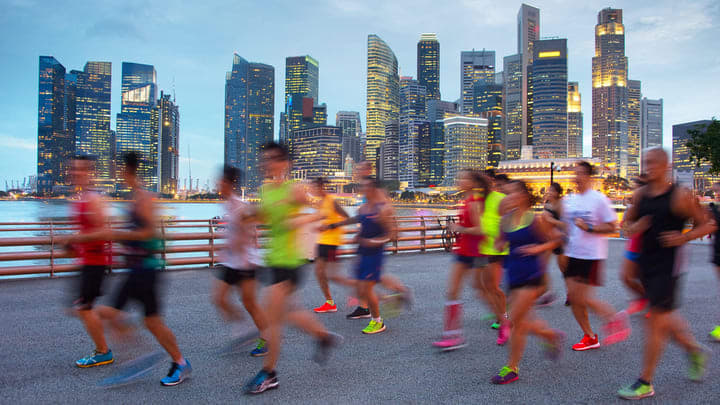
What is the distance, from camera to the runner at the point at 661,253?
3381mm

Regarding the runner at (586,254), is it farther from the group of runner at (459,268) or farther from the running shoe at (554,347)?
the running shoe at (554,347)

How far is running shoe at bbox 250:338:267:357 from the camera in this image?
14.8ft

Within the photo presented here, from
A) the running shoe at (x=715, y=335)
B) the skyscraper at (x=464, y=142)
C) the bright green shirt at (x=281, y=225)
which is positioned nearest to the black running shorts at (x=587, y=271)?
the running shoe at (x=715, y=335)

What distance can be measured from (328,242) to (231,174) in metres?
2.06

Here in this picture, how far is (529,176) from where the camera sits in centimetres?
13812

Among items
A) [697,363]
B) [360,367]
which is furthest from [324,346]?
[697,363]

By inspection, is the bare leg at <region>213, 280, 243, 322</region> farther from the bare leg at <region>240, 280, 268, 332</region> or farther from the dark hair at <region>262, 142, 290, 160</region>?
the dark hair at <region>262, 142, 290, 160</region>

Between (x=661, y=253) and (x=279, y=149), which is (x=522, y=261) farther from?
(x=279, y=149)

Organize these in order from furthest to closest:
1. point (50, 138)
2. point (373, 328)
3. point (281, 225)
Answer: point (50, 138)
point (373, 328)
point (281, 225)

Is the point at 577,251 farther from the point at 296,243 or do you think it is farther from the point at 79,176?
the point at 79,176

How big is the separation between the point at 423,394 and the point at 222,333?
9.11 ft

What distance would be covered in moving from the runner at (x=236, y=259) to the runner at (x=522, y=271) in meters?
2.41

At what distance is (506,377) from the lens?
3748 mm

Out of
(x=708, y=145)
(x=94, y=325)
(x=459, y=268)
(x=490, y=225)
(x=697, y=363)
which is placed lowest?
(x=697, y=363)
